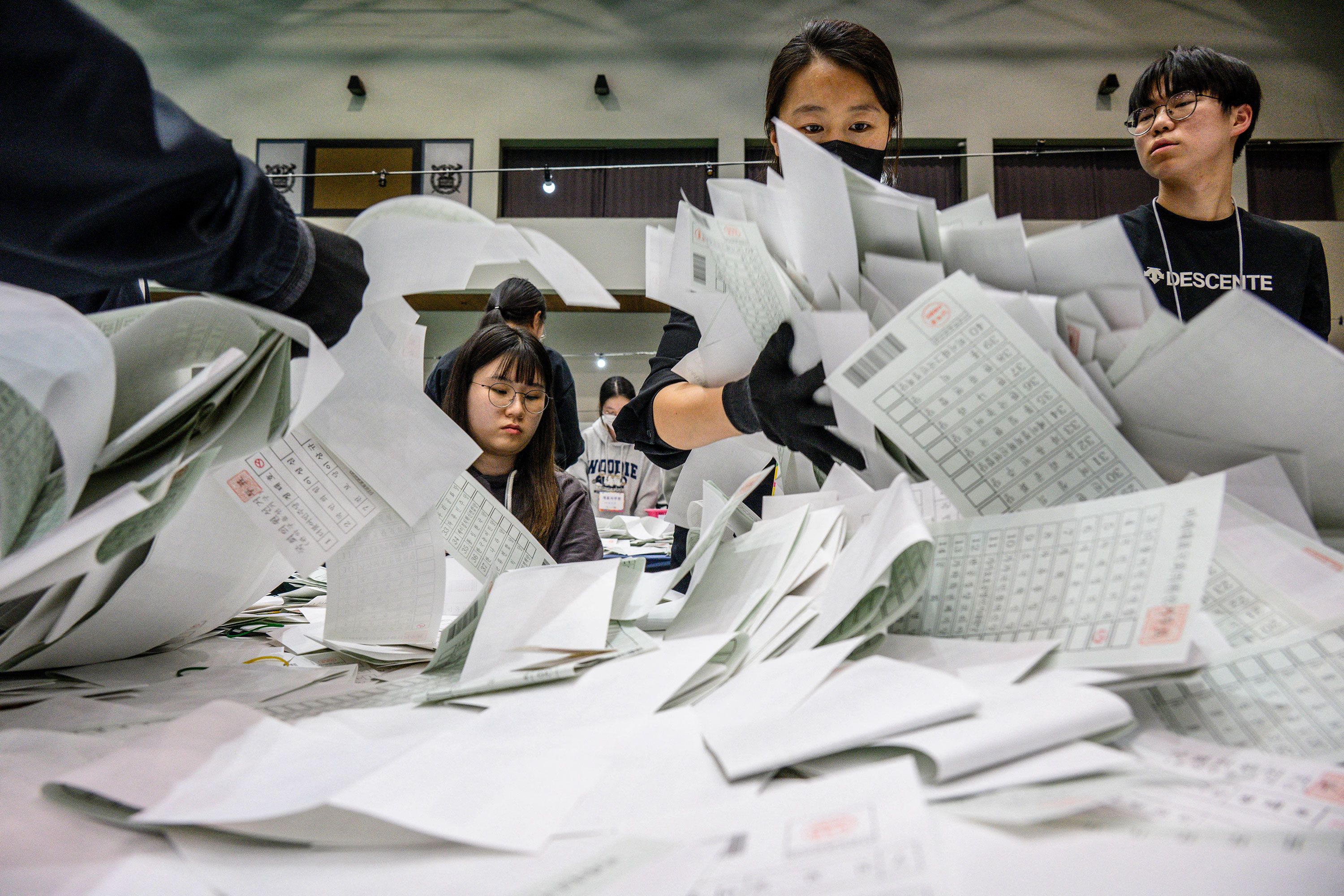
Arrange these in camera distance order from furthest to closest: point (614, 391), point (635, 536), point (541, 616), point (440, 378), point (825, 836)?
point (614, 391) < point (635, 536) < point (440, 378) < point (541, 616) < point (825, 836)

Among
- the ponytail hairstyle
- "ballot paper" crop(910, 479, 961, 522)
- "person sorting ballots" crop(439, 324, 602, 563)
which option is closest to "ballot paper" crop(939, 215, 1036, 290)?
"ballot paper" crop(910, 479, 961, 522)

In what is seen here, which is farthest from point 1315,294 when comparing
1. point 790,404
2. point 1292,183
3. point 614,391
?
point 1292,183

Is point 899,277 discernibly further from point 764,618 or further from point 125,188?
point 125,188

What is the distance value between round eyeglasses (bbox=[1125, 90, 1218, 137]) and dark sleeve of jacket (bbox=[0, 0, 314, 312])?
48.0 inches

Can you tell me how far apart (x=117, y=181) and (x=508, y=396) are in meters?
1.17

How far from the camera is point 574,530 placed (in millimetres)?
1431

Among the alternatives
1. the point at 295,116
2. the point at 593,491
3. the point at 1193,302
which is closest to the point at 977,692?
the point at 1193,302

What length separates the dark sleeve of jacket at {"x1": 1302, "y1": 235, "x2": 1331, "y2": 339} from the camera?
120cm

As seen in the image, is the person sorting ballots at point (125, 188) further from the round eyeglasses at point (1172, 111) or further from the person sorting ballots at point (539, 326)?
the person sorting ballots at point (539, 326)

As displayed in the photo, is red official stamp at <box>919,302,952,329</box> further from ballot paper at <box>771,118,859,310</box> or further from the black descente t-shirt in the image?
the black descente t-shirt

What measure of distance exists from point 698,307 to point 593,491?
300 centimetres

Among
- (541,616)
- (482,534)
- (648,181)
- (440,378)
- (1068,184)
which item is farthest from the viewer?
(648,181)

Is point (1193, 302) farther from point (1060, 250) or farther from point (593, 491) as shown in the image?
point (593, 491)

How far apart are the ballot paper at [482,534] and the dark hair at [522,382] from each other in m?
0.85
